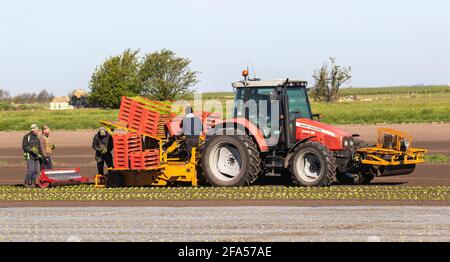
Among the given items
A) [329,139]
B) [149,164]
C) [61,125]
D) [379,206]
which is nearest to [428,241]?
[379,206]

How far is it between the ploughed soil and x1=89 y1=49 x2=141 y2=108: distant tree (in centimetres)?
1042

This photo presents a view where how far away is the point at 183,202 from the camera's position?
1559 cm

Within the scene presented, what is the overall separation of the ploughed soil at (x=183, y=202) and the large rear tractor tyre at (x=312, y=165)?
195 cm

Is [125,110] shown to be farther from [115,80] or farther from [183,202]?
[115,80]

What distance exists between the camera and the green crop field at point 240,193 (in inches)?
624

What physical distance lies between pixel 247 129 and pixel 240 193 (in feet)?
5.42

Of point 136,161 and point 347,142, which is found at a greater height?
point 347,142

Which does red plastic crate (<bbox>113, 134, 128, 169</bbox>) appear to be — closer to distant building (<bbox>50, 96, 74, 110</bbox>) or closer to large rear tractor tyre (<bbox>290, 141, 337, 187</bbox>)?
large rear tractor tyre (<bbox>290, 141, 337, 187</bbox>)

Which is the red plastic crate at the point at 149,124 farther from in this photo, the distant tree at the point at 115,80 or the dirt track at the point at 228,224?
the distant tree at the point at 115,80

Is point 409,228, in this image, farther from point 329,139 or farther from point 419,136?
point 419,136

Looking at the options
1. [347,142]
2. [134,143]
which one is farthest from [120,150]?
[347,142]

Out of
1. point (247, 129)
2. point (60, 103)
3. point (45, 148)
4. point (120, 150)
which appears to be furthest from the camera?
point (60, 103)

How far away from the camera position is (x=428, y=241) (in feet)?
34.9
